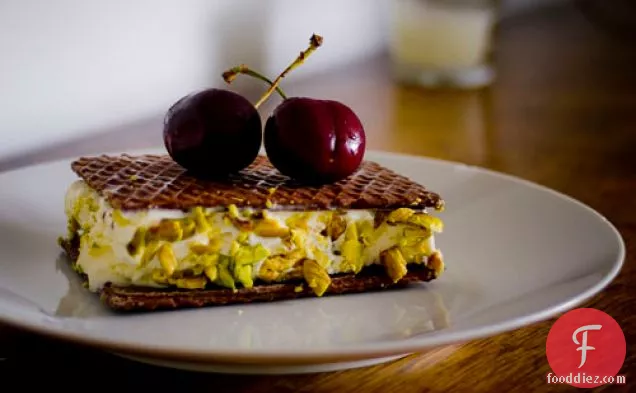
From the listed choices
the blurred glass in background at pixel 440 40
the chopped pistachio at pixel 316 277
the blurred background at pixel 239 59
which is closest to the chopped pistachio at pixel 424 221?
the chopped pistachio at pixel 316 277

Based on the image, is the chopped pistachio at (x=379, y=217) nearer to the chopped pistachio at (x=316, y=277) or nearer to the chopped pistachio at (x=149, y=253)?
the chopped pistachio at (x=316, y=277)

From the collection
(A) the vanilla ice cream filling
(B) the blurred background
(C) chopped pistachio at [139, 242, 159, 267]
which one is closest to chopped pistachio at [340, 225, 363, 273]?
(A) the vanilla ice cream filling

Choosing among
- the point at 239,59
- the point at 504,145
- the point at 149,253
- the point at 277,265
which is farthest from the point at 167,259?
the point at 239,59

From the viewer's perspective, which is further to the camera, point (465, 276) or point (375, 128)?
point (375, 128)

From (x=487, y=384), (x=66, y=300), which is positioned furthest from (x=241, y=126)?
(x=487, y=384)

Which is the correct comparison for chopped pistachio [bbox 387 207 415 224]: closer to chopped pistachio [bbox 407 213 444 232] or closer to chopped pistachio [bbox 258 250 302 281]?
chopped pistachio [bbox 407 213 444 232]

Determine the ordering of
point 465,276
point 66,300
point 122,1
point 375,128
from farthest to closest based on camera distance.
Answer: point 375,128 < point 122,1 < point 465,276 < point 66,300

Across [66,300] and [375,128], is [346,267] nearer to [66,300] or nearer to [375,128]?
[66,300]
